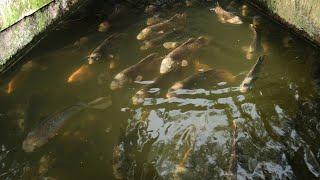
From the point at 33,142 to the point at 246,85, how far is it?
114 inches

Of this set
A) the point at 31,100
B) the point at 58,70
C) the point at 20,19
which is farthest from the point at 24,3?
the point at 31,100

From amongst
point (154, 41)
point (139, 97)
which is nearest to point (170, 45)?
point (154, 41)

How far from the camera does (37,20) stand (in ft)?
23.3

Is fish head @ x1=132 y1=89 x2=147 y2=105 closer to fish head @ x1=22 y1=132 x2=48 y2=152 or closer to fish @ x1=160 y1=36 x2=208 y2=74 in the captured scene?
fish @ x1=160 y1=36 x2=208 y2=74

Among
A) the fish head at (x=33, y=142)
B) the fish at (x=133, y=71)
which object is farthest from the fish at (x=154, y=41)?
the fish head at (x=33, y=142)

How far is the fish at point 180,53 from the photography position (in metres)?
6.12

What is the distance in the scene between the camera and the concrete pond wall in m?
6.34

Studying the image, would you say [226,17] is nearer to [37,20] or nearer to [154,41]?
[154,41]

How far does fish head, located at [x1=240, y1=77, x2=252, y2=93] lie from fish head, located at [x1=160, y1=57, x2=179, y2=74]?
3.46 ft

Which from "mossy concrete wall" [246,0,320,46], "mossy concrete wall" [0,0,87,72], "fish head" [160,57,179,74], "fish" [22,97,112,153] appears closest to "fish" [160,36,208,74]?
"fish head" [160,57,179,74]

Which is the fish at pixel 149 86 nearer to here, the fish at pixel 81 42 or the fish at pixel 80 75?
the fish at pixel 80 75

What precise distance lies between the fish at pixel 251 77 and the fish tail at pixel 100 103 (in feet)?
6.05

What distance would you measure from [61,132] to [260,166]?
2467 millimetres

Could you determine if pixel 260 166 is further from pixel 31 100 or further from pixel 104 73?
pixel 31 100
